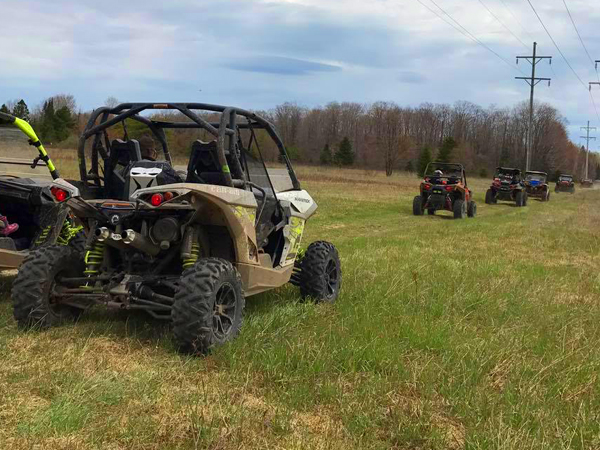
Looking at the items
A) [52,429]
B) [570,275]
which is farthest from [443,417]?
[570,275]

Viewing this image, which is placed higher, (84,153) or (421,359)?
(84,153)

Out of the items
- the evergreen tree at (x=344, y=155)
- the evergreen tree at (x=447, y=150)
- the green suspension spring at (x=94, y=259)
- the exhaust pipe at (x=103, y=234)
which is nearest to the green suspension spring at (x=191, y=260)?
the exhaust pipe at (x=103, y=234)

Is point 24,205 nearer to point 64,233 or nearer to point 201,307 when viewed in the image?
point 64,233

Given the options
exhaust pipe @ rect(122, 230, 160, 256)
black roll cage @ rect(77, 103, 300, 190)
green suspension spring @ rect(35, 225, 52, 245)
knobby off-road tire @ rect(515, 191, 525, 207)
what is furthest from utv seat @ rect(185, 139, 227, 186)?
knobby off-road tire @ rect(515, 191, 525, 207)

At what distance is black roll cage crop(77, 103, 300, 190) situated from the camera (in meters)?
4.62

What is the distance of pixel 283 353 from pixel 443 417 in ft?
3.92

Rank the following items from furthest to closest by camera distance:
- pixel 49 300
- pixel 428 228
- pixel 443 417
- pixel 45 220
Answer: pixel 428 228, pixel 45 220, pixel 49 300, pixel 443 417

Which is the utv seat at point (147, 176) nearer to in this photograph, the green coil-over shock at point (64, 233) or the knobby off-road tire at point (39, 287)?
the knobby off-road tire at point (39, 287)

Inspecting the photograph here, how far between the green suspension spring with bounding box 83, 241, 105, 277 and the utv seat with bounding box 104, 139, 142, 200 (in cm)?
67

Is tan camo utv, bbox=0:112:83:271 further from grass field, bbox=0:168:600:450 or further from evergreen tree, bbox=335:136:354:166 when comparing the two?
evergreen tree, bbox=335:136:354:166

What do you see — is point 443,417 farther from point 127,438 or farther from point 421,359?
point 127,438

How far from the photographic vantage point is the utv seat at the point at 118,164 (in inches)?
205

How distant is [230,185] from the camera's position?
4.59 meters

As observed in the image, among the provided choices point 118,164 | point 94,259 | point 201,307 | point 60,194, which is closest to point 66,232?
point 118,164
